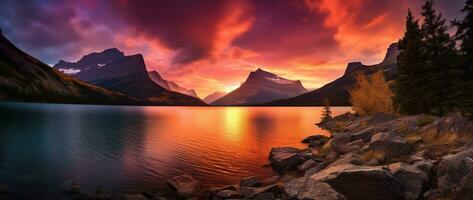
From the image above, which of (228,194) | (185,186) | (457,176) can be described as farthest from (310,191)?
(185,186)

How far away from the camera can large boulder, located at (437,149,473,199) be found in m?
13.6

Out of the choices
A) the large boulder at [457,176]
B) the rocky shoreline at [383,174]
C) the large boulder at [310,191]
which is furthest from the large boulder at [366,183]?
the large boulder at [457,176]

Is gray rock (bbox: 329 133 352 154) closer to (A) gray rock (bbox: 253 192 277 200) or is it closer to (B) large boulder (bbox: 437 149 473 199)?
(A) gray rock (bbox: 253 192 277 200)

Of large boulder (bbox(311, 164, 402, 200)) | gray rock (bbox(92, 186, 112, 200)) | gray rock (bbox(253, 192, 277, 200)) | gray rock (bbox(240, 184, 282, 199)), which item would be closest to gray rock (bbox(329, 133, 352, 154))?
gray rock (bbox(240, 184, 282, 199))

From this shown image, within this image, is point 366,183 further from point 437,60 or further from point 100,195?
point 437,60

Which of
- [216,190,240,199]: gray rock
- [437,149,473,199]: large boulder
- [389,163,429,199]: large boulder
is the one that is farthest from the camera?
[216,190,240,199]: gray rock

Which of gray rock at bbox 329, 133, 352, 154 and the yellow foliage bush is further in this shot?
the yellow foliage bush

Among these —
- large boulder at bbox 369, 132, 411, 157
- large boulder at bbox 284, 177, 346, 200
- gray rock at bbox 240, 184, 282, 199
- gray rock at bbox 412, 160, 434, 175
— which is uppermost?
large boulder at bbox 369, 132, 411, 157

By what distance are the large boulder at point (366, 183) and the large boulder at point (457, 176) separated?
6.81 feet

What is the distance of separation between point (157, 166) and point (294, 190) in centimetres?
2294

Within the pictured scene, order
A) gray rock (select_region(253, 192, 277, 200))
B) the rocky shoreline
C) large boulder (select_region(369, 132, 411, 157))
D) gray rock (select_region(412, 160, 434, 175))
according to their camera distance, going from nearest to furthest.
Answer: the rocky shoreline, gray rock (select_region(412, 160, 434, 175)), gray rock (select_region(253, 192, 277, 200)), large boulder (select_region(369, 132, 411, 157))

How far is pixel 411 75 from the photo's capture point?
45.2 m

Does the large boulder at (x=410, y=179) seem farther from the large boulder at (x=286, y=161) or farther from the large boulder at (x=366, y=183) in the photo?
the large boulder at (x=286, y=161)

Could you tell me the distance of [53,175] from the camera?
29.5 metres
